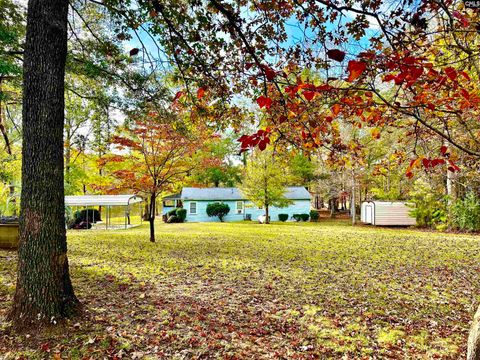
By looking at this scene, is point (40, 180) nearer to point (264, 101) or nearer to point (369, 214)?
point (264, 101)

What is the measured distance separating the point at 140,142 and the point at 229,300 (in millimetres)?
7273

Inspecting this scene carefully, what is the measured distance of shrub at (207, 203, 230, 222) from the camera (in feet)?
82.2

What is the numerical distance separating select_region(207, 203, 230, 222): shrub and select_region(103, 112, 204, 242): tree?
1358 cm

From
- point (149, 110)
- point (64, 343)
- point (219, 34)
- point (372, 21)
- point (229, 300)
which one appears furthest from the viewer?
point (149, 110)

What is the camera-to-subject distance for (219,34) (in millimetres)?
4016

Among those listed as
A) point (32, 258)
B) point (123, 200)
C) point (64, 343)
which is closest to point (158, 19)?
point (32, 258)

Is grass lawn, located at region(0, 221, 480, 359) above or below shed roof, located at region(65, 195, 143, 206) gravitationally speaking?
below

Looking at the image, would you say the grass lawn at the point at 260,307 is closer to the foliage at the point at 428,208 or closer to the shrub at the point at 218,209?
the foliage at the point at 428,208

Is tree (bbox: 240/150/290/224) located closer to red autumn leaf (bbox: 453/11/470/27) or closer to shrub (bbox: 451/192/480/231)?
shrub (bbox: 451/192/480/231)

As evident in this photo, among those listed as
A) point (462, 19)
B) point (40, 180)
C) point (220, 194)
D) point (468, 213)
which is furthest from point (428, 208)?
point (40, 180)

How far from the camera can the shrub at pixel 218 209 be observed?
25062 millimetres

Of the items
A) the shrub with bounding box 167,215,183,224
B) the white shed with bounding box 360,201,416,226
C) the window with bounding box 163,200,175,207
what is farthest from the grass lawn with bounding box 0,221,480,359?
the window with bounding box 163,200,175,207

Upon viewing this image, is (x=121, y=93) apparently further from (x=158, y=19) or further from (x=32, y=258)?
(x=32, y=258)

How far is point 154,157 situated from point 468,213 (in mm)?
15649
